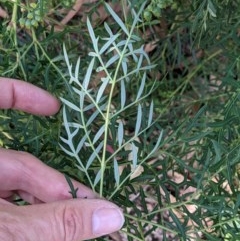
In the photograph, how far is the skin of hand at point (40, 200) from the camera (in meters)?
0.87

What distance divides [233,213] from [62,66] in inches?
18.4

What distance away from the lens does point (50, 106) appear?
1.07 m

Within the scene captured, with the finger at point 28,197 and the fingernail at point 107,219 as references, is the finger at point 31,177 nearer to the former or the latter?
the finger at point 28,197

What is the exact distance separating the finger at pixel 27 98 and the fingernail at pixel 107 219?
0.27 meters

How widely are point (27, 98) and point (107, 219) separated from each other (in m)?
0.35

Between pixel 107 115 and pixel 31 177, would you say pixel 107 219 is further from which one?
pixel 31 177

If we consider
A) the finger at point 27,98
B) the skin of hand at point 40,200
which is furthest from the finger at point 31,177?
the finger at point 27,98

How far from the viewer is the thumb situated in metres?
0.87

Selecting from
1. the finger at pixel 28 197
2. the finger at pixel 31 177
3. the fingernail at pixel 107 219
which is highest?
the fingernail at pixel 107 219

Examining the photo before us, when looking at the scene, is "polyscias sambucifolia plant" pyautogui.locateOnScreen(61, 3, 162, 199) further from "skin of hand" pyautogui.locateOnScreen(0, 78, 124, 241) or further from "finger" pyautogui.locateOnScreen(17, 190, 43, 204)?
"finger" pyautogui.locateOnScreen(17, 190, 43, 204)

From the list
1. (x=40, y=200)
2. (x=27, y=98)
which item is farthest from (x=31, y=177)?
(x=27, y=98)

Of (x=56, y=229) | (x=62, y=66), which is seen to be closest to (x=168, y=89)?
(x=62, y=66)

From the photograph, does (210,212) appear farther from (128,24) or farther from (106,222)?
(128,24)

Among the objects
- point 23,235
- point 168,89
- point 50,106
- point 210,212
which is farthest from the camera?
point 168,89
